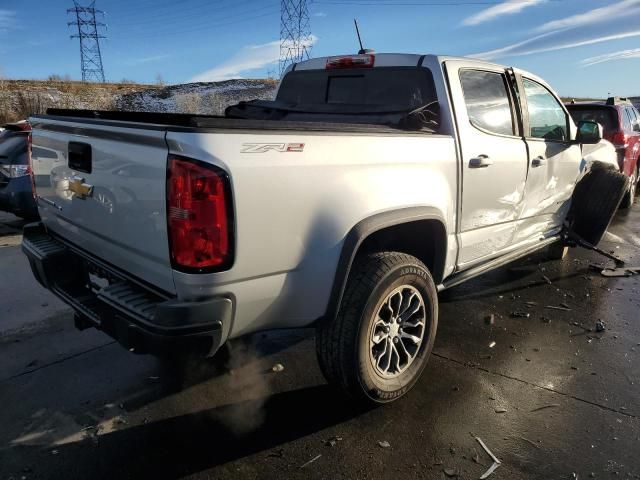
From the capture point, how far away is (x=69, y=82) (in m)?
37.0

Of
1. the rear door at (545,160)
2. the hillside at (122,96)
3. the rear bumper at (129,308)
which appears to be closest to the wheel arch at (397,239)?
the rear bumper at (129,308)

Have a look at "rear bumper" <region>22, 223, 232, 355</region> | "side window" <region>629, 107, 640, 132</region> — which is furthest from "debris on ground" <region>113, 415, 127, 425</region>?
"side window" <region>629, 107, 640, 132</region>

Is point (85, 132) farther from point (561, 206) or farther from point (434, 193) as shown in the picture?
point (561, 206)

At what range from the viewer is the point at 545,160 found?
4316 mm

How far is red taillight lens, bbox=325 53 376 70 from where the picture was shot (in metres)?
3.90

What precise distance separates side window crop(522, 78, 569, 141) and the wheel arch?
1.61 meters

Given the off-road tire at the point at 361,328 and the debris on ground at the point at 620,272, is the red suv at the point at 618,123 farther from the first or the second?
the off-road tire at the point at 361,328

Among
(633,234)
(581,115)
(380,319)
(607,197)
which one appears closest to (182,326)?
(380,319)

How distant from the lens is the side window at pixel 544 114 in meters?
4.37

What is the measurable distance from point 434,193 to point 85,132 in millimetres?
1980

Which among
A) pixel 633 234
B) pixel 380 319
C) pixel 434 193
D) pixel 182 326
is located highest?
pixel 434 193

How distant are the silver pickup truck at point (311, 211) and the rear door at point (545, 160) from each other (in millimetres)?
46

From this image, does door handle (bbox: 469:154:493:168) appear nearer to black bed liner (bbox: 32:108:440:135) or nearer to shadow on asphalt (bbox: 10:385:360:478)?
black bed liner (bbox: 32:108:440:135)

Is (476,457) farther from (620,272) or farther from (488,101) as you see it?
(620,272)
